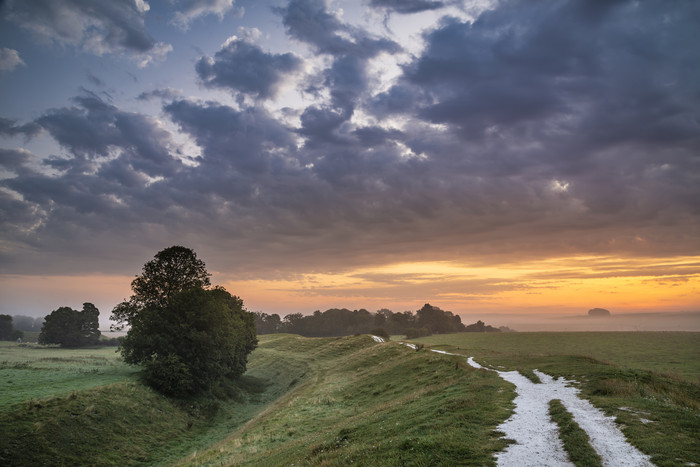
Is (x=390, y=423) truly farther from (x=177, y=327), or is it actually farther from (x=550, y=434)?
(x=177, y=327)

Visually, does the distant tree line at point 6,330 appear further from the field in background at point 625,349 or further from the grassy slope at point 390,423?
the field in background at point 625,349

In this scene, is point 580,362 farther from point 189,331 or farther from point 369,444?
point 189,331

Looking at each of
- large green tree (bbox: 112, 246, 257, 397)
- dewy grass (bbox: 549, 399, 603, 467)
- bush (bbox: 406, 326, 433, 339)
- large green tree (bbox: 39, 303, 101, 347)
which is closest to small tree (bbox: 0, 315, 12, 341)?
large green tree (bbox: 39, 303, 101, 347)

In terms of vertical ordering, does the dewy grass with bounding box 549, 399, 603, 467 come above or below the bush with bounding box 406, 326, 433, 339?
above

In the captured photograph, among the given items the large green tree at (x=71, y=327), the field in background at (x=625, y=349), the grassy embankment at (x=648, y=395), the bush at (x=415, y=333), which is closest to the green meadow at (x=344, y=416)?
the grassy embankment at (x=648, y=395)

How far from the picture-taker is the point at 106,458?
29.3 metres

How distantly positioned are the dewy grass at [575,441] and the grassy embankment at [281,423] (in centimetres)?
266

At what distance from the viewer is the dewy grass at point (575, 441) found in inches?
511

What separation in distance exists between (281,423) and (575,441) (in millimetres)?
26991

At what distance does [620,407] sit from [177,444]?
39.7 m

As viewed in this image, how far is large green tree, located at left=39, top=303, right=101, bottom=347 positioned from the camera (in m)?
108

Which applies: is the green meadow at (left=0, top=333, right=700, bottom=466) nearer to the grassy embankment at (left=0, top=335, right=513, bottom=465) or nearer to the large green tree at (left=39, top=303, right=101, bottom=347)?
the grassy embankment at (left=0, top=335, right=513, bottom=465)

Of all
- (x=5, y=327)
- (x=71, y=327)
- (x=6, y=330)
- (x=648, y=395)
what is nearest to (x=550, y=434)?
(x=648, y=395)

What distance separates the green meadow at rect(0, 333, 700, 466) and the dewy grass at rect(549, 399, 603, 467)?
0.45ft
